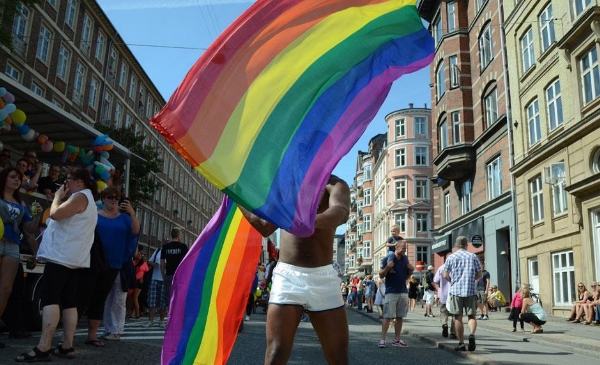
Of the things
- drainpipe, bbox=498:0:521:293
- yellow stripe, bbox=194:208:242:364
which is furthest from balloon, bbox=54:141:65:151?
drainpipe, bbox=498:0:521:293

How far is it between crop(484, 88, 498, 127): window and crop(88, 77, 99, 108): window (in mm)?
26257

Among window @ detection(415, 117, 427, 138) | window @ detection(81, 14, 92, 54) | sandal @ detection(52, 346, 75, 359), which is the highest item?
window @ detection(415, 117, 427, 138)

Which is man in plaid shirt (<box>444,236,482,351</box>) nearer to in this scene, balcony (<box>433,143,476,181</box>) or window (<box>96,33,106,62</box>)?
balcony (<box>433,143,476,181</box>)

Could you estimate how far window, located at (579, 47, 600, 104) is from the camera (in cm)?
1842

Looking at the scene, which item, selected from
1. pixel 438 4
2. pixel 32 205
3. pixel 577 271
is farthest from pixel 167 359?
pixel 438 4

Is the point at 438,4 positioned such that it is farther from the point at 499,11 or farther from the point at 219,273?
the point at 219,273

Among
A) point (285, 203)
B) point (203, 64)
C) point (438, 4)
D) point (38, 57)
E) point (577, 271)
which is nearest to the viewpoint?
point (285, 203)

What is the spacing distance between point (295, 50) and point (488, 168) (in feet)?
90.8

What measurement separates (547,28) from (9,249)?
2189 cm

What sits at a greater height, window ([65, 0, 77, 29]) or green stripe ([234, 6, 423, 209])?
window ([65, 0, 77, 29])

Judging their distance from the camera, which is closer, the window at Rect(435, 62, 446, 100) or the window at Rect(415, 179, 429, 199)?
the window at Rect(435, 62, 446, 100)

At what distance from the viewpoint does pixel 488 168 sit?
1162 inches

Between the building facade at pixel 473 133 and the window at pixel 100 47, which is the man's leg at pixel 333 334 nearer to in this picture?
the building facade at pixel 473 133

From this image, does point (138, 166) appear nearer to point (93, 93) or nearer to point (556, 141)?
point (93, 93)
